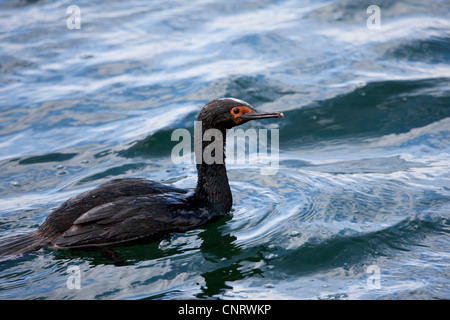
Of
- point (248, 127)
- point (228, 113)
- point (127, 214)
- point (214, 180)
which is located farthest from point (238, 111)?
point (248, 127)

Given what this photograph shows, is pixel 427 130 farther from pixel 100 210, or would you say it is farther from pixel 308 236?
pixel 100 210

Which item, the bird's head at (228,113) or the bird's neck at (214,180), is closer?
the bird's head at (228,113)

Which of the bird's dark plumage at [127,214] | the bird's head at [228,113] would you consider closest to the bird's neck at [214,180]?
the bird's dark plumage at [127,214]

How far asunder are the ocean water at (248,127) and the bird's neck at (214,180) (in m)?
0.28

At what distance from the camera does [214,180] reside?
6.63 metres

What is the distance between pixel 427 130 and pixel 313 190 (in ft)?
9.03

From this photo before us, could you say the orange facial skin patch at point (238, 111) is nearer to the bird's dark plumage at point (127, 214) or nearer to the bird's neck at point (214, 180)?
the bird's dark plumage at point (127, 214)

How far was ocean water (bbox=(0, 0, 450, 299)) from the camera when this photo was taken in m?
5.57

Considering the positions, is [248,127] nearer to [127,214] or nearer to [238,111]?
[238,111]

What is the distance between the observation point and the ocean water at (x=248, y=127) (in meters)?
5.57

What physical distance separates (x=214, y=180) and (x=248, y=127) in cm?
307

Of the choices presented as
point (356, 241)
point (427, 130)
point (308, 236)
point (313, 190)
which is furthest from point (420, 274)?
point (427, 130)

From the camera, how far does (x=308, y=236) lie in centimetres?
621

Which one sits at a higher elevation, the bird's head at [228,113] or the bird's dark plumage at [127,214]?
the bird's head at [228,113]
